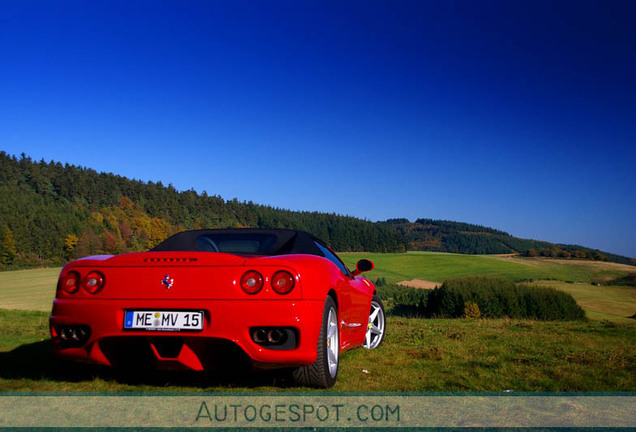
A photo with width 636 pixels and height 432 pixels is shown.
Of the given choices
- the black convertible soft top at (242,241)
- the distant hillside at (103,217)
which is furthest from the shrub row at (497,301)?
the distant hillside at (103,217)

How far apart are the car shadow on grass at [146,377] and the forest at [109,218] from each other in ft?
257

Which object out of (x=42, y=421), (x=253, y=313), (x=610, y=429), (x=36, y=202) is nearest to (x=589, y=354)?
(x=610, y=429)

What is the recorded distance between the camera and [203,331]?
3348 millimetres

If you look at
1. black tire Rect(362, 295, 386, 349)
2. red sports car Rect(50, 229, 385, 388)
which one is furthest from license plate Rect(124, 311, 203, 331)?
black tire Rect(362, 295, 386, 349)

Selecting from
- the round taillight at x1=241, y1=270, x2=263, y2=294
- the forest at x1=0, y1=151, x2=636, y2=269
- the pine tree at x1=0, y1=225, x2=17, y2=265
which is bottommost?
the pine tree at x1=0, y1=225, x2=17, y2=265

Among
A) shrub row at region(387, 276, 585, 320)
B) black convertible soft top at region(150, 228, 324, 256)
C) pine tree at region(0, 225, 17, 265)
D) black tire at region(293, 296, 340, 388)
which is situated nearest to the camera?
black tire at region(293, 296, 340, 388)

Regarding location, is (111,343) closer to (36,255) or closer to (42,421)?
(42,421)

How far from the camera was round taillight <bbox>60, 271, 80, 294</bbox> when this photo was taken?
3633 millimetres

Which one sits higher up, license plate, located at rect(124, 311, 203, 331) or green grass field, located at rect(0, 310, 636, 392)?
license plate, located at rect(124, 311, 203, 331)

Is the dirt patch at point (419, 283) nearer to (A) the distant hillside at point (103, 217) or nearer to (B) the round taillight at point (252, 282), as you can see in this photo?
(A) the distant hillside at point (103, 217)

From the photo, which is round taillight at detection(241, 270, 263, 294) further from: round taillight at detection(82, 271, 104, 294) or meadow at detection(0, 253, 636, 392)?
round taillight at detection(82, 271, 104, 294)

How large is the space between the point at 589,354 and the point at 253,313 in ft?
13.8

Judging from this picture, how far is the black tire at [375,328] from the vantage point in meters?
5.89

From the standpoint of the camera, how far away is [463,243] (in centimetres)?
17088
